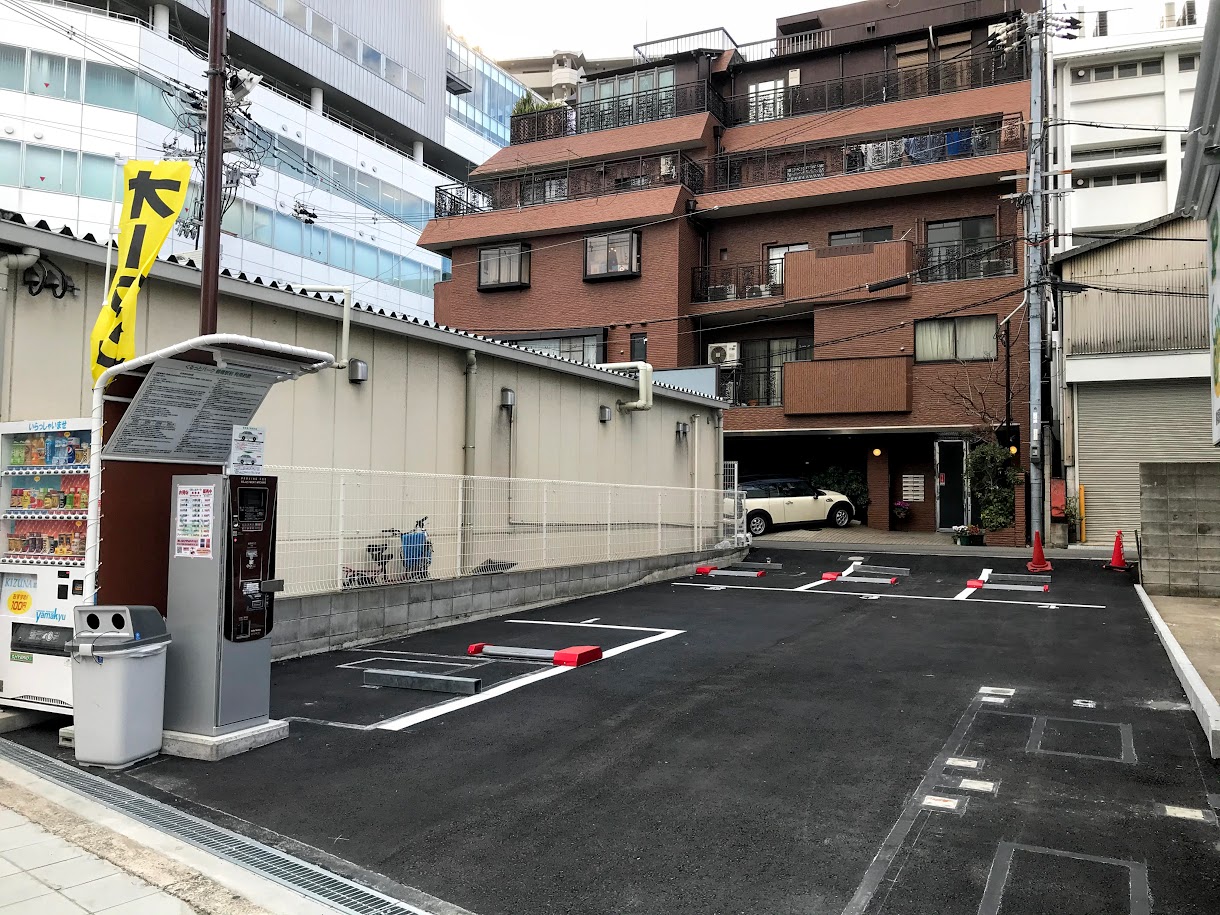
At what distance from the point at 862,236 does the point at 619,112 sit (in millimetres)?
10375

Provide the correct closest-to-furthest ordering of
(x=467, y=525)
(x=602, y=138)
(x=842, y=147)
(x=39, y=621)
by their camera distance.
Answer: (x=39, y=621) → (x=467, y=525) → (x=842, y=147) → (x=602, y=138)

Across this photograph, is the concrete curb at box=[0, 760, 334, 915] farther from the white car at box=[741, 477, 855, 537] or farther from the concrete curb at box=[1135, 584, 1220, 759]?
the white car at box=[741, 477, 855, 537]

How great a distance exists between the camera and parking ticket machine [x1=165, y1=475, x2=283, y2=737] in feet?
17.3

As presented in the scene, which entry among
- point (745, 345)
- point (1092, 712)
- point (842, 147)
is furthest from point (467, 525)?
point (842, 147)

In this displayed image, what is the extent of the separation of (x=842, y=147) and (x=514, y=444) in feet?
64.6

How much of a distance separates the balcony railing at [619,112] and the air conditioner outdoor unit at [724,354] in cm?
830

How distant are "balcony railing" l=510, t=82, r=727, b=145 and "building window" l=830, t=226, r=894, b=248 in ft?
21.4

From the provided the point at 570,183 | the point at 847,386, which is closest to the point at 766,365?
the point at 847,386

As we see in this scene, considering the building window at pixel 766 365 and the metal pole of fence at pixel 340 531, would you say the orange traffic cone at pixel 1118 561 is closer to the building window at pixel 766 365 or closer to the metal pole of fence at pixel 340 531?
the building window at pixel 766 365

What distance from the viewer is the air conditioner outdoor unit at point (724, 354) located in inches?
1106

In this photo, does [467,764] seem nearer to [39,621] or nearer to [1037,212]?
[39,621]

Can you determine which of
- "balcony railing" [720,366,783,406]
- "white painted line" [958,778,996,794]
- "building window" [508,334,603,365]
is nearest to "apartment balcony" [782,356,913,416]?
"balcony railing" [720,366,783,406]

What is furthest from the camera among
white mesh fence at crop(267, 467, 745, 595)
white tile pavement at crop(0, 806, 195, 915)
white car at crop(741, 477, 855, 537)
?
white car at crop(741, 477, 855, 537)

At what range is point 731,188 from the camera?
93.6 ft
